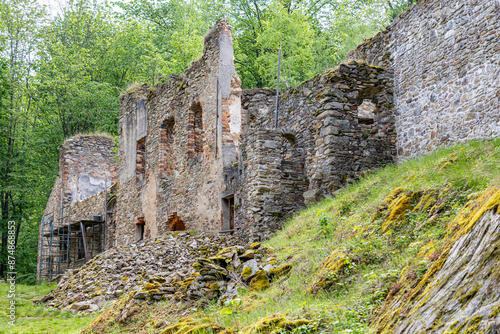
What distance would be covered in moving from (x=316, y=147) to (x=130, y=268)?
211 inches

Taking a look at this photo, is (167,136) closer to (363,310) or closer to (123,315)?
(123,315)

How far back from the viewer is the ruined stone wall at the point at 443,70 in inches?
317

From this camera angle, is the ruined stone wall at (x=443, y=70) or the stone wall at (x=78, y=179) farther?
the stone wall at (x=78, y=179)

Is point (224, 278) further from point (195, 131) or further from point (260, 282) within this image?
point (195, 131)

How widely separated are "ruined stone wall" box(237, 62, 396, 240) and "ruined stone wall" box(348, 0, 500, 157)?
49 cm

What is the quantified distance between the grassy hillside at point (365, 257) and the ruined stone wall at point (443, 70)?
40.0 inches

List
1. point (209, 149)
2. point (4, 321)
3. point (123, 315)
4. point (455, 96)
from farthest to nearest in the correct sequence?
1. point (209, 149)
2. point (4, 321)
3. point (455, 96)
4. point (123, 315)

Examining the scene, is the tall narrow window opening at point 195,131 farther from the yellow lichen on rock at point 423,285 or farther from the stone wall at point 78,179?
the yellow lichen on rock at point 423,285

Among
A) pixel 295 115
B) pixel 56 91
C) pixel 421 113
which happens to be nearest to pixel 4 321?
pixel 295 115

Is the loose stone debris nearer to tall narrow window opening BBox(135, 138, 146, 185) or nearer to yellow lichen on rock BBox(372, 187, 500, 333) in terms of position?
yellow lichen on rock BBox(372, 187, 500, 333)

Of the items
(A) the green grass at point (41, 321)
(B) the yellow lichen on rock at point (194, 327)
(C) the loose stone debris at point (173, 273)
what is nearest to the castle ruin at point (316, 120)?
(C) the loose stone debris at point (173, 273)

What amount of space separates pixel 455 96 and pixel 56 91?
2297 cm

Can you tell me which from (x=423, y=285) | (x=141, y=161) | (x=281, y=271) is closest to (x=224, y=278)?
(x=281, y=271)

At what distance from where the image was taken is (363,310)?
4.24 meters
